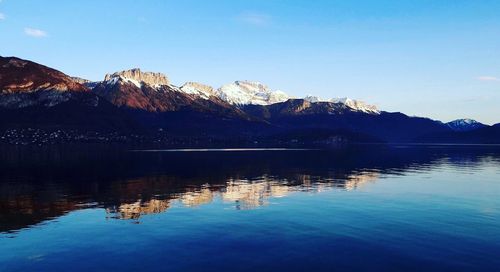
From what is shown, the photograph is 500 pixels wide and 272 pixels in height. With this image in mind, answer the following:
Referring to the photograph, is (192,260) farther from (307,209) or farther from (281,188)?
(281,188)

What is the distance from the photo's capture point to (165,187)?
100 meters

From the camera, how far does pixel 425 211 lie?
70.6 m

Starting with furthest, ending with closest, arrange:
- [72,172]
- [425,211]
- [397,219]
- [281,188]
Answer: [72,172] → [281,188] → [425,211] → [397,219]

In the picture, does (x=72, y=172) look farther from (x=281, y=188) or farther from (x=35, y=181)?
(x=281, y=188)

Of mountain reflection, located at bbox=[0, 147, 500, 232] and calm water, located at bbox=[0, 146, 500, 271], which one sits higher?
mountain reflection, located at bbox=[0, 147, 500, 232]

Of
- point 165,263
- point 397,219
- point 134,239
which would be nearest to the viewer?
point 165,263

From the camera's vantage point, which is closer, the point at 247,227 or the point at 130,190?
the point at 247,227

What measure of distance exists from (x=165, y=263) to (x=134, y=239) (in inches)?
422

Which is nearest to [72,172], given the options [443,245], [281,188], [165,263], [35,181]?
[35,181]

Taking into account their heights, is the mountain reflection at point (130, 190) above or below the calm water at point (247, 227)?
above

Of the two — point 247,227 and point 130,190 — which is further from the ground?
point 130,190

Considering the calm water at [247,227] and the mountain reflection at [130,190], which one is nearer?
the calm water at [247,227]

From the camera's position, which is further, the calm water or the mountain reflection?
the mountain reflection

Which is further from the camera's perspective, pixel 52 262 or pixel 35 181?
pixel 35 181
